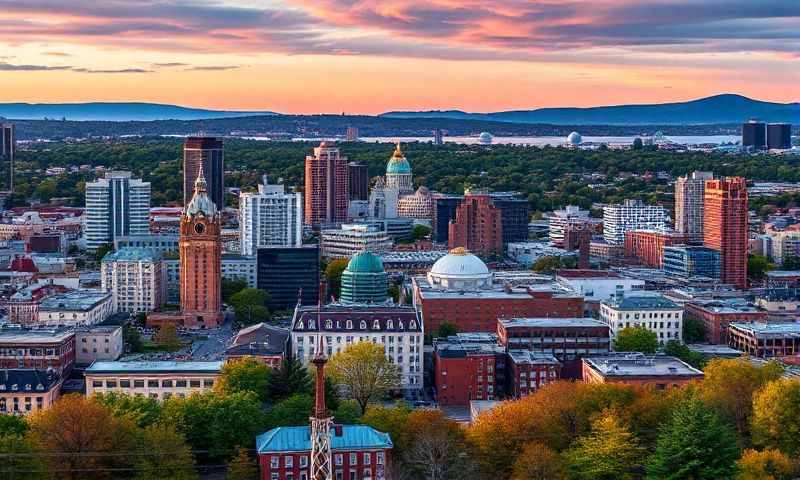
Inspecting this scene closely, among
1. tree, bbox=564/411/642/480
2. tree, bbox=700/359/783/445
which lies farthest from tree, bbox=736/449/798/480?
tree, bbox=700/359/783/445

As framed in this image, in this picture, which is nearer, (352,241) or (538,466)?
(538,466)

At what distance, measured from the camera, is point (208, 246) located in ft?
238

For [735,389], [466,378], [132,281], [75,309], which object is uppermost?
[132,281]

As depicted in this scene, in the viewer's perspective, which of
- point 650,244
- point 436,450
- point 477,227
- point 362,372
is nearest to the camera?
point 436,450

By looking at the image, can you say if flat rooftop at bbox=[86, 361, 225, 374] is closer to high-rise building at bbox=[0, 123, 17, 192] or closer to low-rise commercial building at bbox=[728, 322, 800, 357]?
low-rise commercial building at bbox=[728, 322, 800, 357]

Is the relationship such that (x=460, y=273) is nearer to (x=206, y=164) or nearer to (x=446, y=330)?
(x=446, y=330)

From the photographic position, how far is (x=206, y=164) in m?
126

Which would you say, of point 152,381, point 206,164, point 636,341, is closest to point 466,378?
point 636,341

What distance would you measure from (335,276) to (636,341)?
28310 millimetres

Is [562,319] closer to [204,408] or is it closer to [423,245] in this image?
[204,408]

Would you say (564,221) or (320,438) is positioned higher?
(564,221)

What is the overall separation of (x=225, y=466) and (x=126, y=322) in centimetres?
2960

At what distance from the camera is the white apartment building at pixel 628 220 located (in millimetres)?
106625

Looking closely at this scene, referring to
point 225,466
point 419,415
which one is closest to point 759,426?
point 419,415
